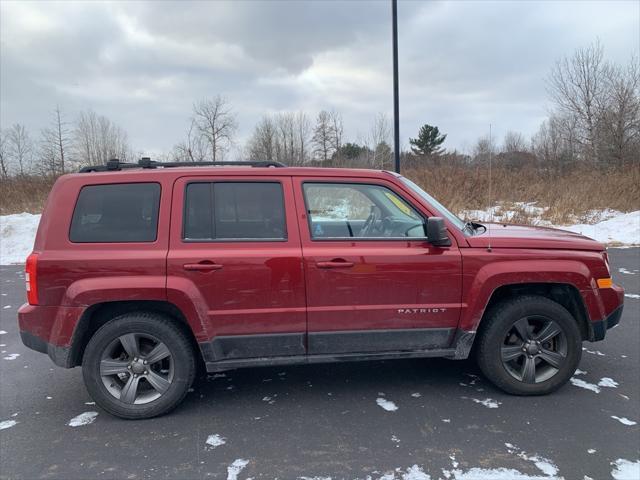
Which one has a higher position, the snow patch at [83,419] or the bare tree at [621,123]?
the bare tree at [621,123]

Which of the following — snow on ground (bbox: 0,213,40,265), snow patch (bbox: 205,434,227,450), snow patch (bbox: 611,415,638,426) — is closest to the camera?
snow patch (bbox: 205,434,227,450)

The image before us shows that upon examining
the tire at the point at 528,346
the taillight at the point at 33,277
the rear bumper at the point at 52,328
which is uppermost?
the taillight at the point at 33,277

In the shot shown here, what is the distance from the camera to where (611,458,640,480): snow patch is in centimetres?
254

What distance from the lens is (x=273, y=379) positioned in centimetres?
395

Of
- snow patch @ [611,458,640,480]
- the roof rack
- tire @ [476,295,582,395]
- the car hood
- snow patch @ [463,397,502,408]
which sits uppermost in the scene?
the roof rack

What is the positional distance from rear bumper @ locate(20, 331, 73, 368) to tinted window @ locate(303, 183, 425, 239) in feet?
6.69

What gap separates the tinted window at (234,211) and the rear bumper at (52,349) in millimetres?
1226

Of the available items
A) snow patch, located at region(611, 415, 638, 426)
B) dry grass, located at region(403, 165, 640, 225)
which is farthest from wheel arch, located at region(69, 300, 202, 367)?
dry grass, located at region(403, 165, 640, 225)

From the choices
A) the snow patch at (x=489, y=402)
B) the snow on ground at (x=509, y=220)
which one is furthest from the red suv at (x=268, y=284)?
the snow on ground at (x=509, y=220)

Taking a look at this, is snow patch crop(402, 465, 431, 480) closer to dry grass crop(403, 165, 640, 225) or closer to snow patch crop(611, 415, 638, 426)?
snow patch crop(611, 415, 638, 426)

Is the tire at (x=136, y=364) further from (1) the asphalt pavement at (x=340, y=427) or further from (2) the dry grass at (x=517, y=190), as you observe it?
(2) the dry grass at (x=517, y=190)

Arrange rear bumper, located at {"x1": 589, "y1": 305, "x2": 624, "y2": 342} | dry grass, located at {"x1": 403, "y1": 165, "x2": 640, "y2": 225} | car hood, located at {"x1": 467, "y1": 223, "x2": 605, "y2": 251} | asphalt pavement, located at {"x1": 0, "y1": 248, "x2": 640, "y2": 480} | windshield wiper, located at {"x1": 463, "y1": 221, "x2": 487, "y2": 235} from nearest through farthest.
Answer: asphalt pavement, located at {"x1": 0, "y1": 248, "x2": 640, "y2": 480} < car hood, located at {"x1": 467, "y1": 223, "x2": 605, "y2": 251} < rear bumper, located at {"x1": 589, "y1": 305, "x2": 624, "y2": 342} < windshield wiper, located at {"x1": 463, "y1": 221, "x2": 487, "y2": 235} < dry grass, located at {"x1": 403, "y1": 165, "x2": 640, "y2": 225}

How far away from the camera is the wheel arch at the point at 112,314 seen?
128 inches

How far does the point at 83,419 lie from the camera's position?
131 inches
